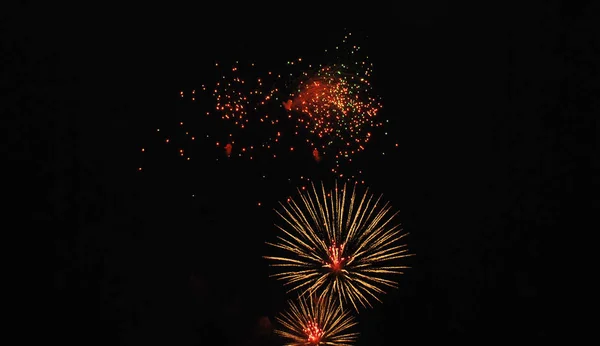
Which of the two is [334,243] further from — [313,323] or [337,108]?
[337,108]

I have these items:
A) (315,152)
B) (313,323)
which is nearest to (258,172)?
(315,152)

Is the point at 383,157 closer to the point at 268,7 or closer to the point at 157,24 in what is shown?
the point at 268,7

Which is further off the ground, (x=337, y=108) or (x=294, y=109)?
(x=337, y=108)

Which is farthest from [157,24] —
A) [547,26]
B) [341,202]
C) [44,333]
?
[547,26]

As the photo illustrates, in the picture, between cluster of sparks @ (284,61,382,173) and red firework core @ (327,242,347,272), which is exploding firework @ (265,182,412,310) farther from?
cluster of sparks @ (284,61,382,173)

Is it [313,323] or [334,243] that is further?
[313,323]

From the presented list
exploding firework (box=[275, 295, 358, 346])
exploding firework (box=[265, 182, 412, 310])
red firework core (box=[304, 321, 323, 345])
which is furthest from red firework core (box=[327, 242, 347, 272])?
red firework core (box=[304, 321, 323, 345])

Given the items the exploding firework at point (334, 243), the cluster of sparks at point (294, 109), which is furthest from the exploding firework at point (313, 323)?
the cluster of sparks at point (294, 109)
